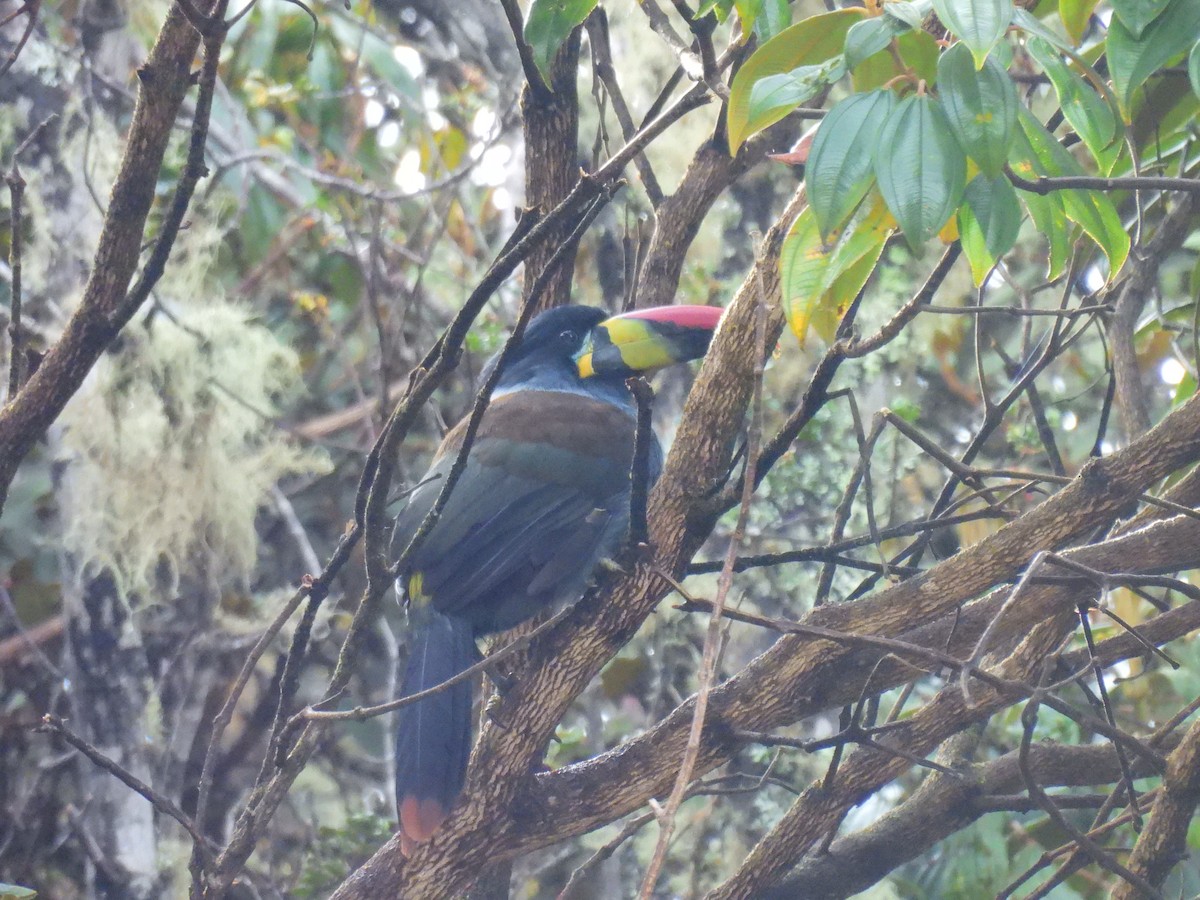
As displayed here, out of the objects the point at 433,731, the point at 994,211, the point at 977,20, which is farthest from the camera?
the point at 433,731

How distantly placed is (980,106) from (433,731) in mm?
1553

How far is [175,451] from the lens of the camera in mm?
4203

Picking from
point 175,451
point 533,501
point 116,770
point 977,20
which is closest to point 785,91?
point 977,20

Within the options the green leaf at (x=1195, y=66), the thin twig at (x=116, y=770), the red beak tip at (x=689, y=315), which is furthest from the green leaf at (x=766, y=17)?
the thin twig at (x=116, y=770)

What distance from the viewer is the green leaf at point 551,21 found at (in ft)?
5.70

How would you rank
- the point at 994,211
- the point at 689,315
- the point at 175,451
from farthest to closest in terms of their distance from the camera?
the point at 175,451
the point at 689,315
the point at 994,211

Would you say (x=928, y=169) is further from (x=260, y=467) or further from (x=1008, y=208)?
(x=260, y=467)

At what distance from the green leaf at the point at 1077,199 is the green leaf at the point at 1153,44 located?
93mm

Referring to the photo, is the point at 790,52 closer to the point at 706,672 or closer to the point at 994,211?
the point at 994,211

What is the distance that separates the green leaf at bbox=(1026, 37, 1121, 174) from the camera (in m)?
1.47

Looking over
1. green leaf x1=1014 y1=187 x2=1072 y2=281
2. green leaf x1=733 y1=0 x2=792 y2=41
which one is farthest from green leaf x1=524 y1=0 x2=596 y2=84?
green leaf x1=1014 y1=187 x2=1072 y2=281

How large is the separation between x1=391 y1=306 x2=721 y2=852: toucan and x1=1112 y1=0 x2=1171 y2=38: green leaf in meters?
1.38

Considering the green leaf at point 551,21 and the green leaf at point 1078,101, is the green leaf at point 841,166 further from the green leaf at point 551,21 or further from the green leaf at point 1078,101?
the green leaf at point 551,21

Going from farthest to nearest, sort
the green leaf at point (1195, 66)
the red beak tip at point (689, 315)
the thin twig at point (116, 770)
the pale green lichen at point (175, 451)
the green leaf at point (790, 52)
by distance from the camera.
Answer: the pale green lichen at point (175, 451)
the red beak tip at point (689, 315)
the thin twig at point (116, 770)
the green leaf at point (790, 52)
the green leaf at point (1195, 66)
